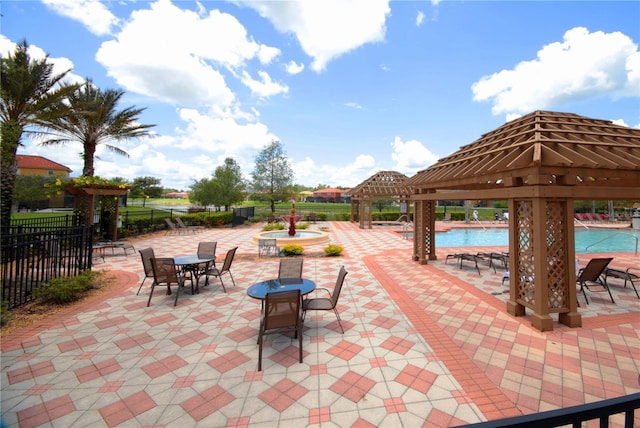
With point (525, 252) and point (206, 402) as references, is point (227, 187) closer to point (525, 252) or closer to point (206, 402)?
point (525, 252)

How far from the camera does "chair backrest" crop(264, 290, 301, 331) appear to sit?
13.3 feet

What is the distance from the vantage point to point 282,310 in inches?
165

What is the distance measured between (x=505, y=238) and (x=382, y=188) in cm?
942

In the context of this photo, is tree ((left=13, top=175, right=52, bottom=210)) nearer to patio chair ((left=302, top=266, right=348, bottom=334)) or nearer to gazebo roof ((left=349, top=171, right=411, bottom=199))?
gazebo roof ((left=349, top=171, right=411, bottom=199))

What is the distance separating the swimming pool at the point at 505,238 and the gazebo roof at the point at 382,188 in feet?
14.8

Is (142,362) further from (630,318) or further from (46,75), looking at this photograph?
(46,75)

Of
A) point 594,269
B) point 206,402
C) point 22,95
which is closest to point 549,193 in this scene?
point 594,269

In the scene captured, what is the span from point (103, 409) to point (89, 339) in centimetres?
212

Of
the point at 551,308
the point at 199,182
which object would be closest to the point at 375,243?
the point at 551,308

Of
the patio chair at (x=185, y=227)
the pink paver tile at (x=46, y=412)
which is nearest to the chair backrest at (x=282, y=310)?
the pink paver tile at (x=46, y=412)

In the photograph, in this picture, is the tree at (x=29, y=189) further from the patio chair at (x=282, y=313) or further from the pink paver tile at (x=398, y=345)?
the pink paver tile at (x=398, y=345)

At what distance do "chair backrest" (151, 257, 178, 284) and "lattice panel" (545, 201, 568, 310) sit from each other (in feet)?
24.8

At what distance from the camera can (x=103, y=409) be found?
10.3 ft

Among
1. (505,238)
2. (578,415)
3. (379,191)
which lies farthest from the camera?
(379,191)
